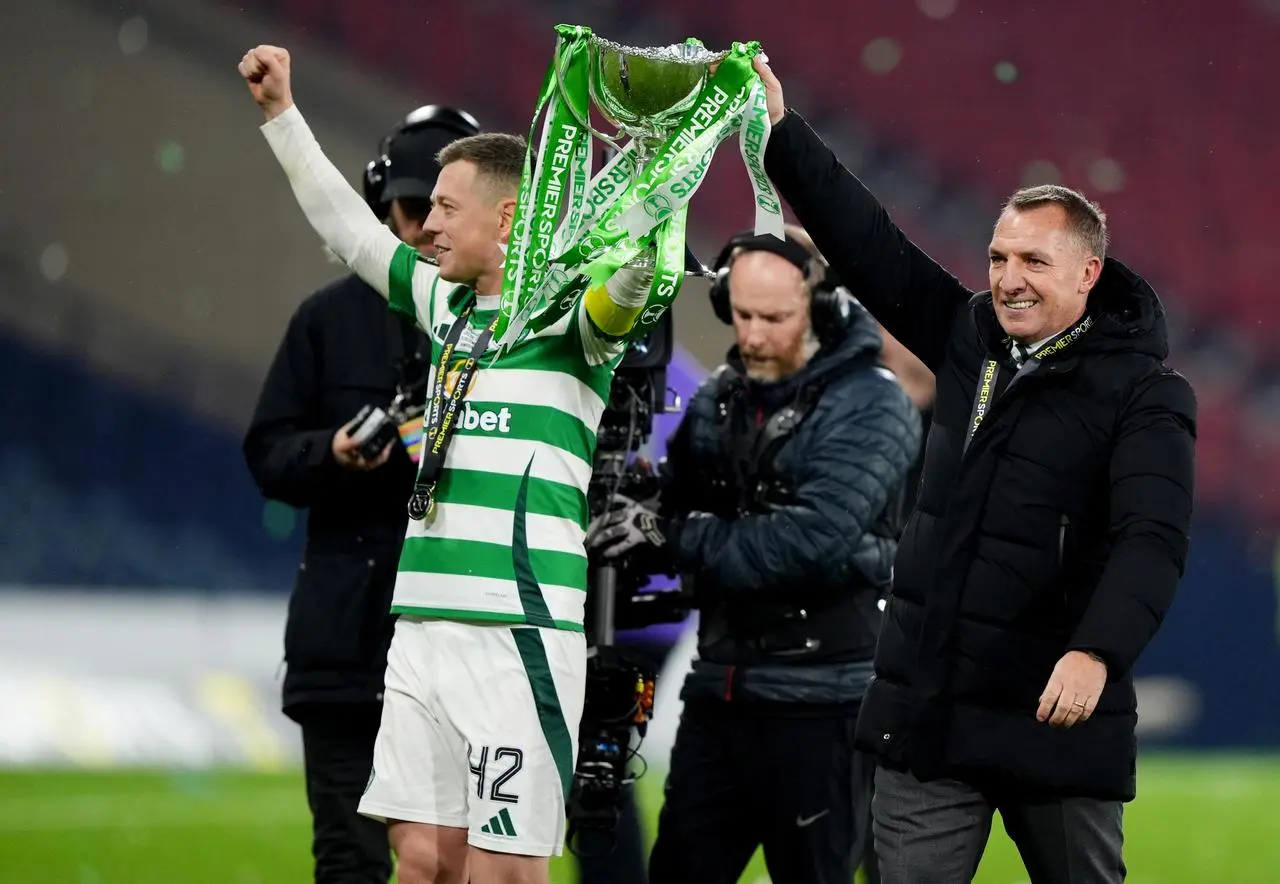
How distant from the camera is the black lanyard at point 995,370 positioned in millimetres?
2893

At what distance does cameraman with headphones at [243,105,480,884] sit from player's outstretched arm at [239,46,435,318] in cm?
30

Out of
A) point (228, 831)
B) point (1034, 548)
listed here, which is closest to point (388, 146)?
point (1034, 548)

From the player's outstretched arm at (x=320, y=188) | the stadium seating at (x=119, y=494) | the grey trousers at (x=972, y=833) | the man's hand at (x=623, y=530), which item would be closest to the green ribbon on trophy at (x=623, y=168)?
the player's outstretched arm at (x=320, y=188)

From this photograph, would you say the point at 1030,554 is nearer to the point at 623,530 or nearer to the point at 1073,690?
the point at 1073,690

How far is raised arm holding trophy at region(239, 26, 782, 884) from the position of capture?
2.96m

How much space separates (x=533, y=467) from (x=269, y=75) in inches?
37.7

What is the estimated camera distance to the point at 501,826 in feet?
9.72

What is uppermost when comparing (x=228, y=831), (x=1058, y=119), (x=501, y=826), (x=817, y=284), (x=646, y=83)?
(x=1058, y=119)

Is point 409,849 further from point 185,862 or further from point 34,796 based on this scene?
point 34,796

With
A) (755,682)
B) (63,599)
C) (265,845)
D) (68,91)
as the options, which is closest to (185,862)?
(265,845)

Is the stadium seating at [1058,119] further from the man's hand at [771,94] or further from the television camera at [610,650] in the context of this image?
the man's hand at [771,94]

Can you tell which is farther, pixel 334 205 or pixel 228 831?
pixel 228 831

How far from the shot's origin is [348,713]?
3648 mm

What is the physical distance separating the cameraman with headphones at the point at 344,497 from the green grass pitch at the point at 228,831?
62.4 inches
